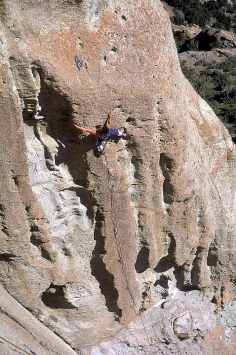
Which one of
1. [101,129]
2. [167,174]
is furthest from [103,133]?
[167,174]

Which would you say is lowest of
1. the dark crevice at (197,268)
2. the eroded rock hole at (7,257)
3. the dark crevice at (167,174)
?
the dark crevice at (197,268)

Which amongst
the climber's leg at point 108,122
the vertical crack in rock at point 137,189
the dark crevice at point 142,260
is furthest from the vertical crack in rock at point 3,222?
the dark crevice at point 142,260

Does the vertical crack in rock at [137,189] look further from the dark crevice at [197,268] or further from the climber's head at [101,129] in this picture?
the dark crevice at [197,268]

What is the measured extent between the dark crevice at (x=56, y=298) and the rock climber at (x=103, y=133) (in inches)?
35.7

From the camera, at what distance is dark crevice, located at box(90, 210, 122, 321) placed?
3.49 metres

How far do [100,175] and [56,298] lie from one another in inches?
33.8

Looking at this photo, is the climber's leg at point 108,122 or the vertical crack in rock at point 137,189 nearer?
the climber's leg at point 108,122

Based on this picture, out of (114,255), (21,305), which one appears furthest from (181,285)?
(21,305)

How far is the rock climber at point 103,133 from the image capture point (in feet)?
10.3

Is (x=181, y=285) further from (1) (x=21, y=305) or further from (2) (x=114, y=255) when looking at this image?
(1) (x=21, y=305)

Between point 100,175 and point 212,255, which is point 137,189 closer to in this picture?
point 100,175

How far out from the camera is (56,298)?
11.7 ft

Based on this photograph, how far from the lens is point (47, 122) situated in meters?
3.10

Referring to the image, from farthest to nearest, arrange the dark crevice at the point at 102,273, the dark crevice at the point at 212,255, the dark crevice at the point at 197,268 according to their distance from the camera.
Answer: the dark crevice at the point at 212,255, the dark crevice at the point at 197,268, the dark crevice at the point at 102,273
